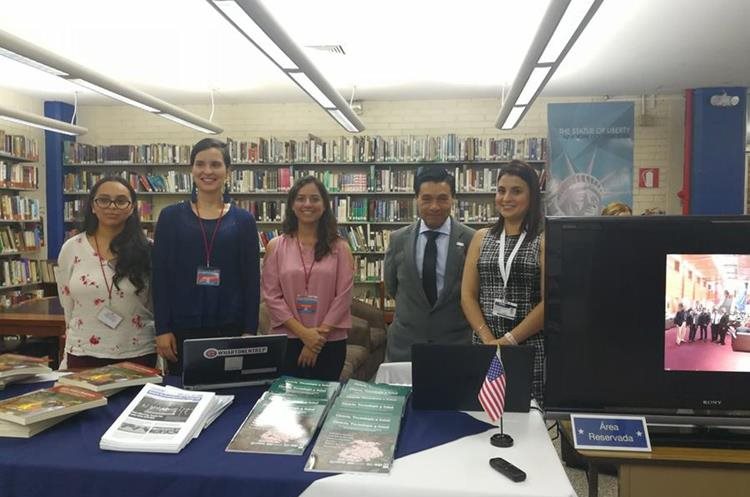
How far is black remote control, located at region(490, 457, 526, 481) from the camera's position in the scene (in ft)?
4.40

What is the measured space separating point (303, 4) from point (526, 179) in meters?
2.76

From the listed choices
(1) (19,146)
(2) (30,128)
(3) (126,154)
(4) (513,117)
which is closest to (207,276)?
(4) (513,117)

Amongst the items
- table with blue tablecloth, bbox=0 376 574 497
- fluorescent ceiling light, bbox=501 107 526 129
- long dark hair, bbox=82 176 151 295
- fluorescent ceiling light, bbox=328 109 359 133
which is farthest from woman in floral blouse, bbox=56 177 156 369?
fluorescent ceiling light, bbox=501 107 526 129

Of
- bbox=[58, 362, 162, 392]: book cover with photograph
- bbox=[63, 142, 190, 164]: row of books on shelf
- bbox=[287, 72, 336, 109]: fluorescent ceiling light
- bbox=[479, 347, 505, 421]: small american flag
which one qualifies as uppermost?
bbox=[287, 72, 336, 109]: fluorescent ceiling light

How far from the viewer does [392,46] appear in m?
5.25

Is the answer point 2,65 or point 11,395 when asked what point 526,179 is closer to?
point 11,395

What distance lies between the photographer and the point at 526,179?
2.40 meters

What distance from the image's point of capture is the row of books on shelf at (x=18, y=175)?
6.73 m

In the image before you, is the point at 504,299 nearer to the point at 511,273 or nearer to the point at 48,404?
the point at 511,273

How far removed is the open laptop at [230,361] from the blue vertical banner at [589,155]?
546 centimetres

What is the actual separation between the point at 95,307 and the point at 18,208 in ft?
18.9

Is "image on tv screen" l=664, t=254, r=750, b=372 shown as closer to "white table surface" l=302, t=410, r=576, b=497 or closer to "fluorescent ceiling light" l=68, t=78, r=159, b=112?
"white table surface" l=302, t=410, r=576, b=497

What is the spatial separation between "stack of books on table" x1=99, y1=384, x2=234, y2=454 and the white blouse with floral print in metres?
0.69

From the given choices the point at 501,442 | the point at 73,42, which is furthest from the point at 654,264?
the point at 73,42
